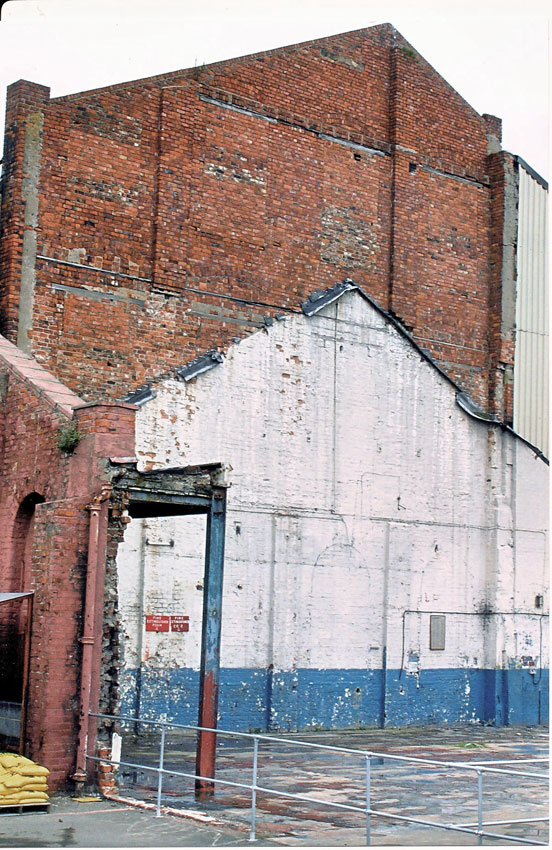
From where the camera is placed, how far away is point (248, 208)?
2169 cm

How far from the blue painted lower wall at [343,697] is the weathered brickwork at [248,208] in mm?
5181

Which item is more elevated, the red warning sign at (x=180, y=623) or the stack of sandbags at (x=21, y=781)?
the red warning sign at (x=180, y=623)

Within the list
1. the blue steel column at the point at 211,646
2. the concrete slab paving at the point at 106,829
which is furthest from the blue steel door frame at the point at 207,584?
the concrete slab paving at the point at 106,829

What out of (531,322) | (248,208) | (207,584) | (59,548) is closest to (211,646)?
(207,584)

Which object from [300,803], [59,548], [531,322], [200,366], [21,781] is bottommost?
[300,803]

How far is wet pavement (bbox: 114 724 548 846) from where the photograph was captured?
37.9 feet

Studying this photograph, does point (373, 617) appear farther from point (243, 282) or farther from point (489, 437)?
point (243, 282)

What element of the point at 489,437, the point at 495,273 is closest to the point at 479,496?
the point at 489,437

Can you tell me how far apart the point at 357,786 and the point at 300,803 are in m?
1.42

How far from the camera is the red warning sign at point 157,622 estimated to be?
18.8m

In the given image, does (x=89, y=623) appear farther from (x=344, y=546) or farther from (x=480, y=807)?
(x=344, y=546)

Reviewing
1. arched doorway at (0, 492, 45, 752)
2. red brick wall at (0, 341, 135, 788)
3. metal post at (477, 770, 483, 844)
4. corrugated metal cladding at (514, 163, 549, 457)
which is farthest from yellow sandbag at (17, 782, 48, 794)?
corrugated metal cladding at (514, 163, 549, 457)

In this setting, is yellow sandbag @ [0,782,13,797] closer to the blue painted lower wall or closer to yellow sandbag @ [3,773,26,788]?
yellow sandbag @ [3,773,26,788]

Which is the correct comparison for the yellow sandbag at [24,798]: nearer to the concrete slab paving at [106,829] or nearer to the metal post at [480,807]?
the concrete slab paving at [106,829]
